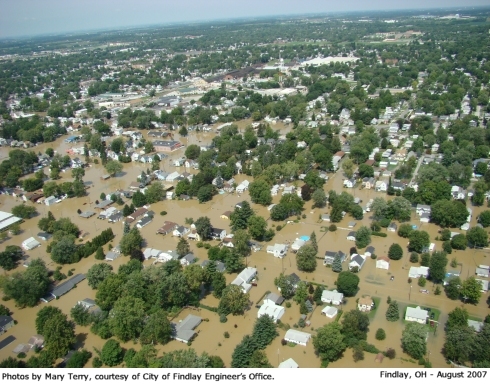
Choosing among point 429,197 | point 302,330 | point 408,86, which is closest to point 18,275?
point 302,330

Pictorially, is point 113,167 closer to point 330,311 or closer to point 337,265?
point 337,265

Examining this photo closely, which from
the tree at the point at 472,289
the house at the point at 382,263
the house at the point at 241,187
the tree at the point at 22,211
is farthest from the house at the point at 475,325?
the tree at the point at 22,211

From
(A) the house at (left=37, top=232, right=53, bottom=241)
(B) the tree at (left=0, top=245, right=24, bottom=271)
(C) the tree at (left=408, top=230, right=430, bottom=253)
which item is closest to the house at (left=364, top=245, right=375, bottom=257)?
(C) the tree at (left=408, top=230, right=430, bottom=253)

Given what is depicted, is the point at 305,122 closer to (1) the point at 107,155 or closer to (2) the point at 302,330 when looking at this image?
(1) the point at 107,155

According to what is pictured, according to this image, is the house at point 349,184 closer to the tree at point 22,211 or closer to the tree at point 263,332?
the tree at point 263,332

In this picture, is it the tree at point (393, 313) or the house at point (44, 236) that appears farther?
the house at point (44, 236)

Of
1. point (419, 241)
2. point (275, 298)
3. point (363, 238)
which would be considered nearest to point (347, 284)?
point (275, 298)
